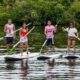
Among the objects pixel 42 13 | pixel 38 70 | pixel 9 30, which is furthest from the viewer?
pixel 42 13

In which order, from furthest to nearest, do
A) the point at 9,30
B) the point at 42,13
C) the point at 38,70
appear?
the point at 42,13, the point at 9,30, the point at 38,70

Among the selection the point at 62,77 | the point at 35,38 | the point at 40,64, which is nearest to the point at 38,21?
the point at 35,38

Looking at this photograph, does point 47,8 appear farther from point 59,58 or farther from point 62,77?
point 62,77

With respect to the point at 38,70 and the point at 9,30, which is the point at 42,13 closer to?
the point at 9,30

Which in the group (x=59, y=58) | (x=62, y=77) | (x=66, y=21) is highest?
(x=62, y=77)

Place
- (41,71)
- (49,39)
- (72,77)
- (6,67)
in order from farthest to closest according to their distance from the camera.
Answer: (49,39), (6,67), (41,71), (72,77)

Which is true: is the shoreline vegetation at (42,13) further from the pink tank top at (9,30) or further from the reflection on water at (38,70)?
the reflection on water at (38,70)

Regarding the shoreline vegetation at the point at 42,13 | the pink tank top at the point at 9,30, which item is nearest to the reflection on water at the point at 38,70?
the pink tank top at the point at 9,30

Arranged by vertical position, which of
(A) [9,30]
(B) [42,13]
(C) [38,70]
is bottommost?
(B) [42,13]

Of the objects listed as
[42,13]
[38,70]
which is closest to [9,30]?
[38,70]

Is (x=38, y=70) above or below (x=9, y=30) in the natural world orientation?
above

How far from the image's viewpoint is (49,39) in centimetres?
2758

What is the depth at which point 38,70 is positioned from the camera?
67.5 feet

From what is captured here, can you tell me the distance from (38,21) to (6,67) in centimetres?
2739
